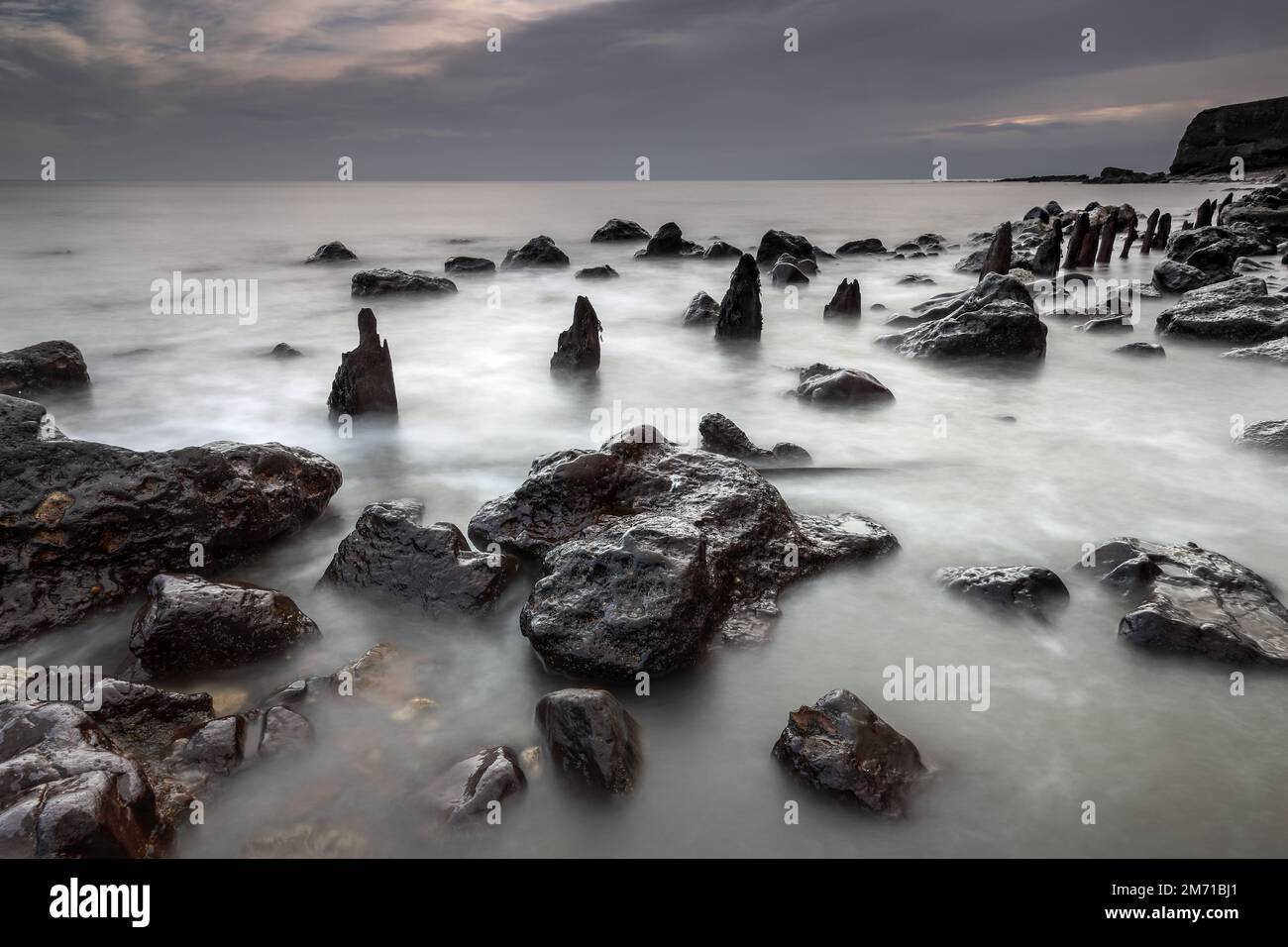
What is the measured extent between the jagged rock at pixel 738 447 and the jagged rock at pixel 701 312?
728 cm

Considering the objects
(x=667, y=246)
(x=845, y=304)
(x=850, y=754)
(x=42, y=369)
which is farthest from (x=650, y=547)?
(x=667, y=246)

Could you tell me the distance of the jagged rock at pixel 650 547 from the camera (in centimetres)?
385

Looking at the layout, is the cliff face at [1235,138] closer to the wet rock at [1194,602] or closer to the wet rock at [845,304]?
the wet rock at [845,304]

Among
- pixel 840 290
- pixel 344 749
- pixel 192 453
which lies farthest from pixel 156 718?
pixel 840 290

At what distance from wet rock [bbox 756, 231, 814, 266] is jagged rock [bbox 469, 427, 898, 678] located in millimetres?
19195

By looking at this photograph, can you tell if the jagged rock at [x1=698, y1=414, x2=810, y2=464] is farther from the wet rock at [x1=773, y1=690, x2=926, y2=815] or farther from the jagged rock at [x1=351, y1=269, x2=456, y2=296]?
the jagged rock at [x1=351, y1=269, x2=456, y2=296]

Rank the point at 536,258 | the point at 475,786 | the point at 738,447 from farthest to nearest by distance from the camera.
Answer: the point at 536,258 → the point at 738,447 → the point at 475,786

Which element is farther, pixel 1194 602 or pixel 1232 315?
pixel 1232 315

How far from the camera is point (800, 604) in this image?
15.1 ft

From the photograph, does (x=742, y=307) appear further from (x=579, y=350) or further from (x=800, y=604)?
(x=800, y=604)

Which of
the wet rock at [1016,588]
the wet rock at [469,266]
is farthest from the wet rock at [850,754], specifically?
the wet rock at [469,266]

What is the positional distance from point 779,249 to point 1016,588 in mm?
Answer: 20786

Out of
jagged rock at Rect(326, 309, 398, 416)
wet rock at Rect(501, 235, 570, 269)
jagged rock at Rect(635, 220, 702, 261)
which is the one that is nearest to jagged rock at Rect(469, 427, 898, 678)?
jagged rock at Rect(326, 309, 398, 416)
